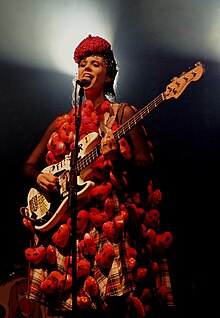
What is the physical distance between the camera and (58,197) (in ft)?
8.19

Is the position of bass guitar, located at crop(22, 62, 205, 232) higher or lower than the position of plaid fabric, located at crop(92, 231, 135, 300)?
higher

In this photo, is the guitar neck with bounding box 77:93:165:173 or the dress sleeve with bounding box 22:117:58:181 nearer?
the guitar neck with bounding box 77:93:165:173

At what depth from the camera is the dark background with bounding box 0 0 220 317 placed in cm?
325

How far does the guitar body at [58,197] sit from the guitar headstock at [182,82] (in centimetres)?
45

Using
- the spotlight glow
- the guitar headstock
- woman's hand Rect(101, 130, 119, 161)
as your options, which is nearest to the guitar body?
woman's hand Rect(101, 130, 119, 161)

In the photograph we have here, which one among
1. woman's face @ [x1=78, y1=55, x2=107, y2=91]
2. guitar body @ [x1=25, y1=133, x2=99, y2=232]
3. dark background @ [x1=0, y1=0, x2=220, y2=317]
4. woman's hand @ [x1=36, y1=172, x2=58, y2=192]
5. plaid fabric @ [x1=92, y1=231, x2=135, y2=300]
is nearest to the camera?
plaid fabric @ [x1=92, y1=231, x2=135, y2=300]

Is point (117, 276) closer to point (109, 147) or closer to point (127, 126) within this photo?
point (109, 147)

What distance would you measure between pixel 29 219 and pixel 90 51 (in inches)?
43.3

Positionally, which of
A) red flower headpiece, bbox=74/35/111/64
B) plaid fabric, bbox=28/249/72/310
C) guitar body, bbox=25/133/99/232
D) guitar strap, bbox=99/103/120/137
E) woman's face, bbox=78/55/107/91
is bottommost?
plaid fabric, bbox=28/249/72/310

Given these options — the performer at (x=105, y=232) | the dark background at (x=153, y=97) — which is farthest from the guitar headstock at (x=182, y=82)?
the dark background at (x=153, y=97)

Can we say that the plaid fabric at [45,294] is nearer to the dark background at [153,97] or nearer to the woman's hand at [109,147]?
the woman's hand at [109,147]

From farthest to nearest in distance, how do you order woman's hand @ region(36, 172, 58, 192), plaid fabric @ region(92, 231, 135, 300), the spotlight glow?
the spotlight glow < woman's hand @ region(36, 172, 58, 192) < plaid fabric @ region(92, 231, 135, 300)

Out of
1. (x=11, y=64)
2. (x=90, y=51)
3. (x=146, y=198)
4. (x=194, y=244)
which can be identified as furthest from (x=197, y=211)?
(x=11, y=64)

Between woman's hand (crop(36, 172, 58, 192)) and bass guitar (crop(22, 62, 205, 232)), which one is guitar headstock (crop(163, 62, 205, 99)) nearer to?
bass guitar (crop(22, 62, 205, 232))
